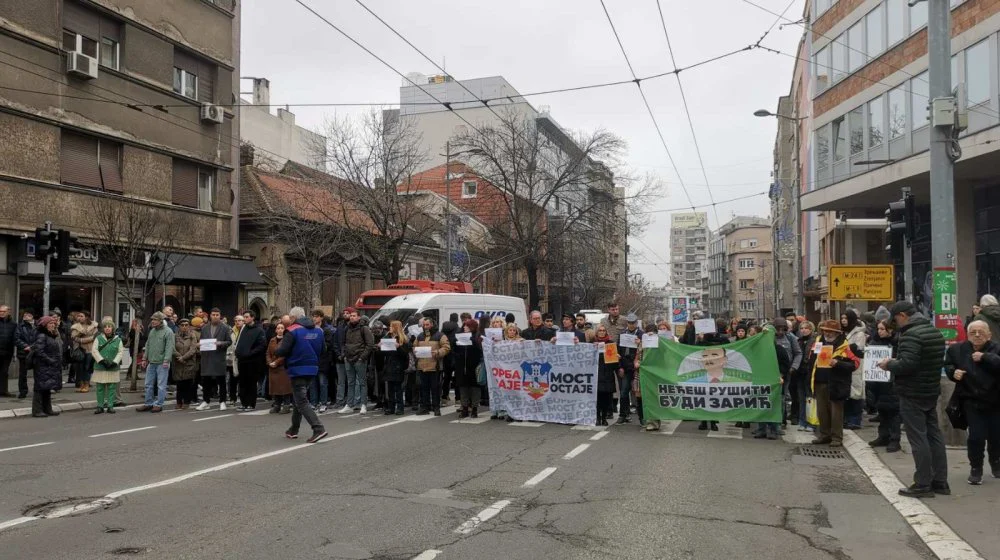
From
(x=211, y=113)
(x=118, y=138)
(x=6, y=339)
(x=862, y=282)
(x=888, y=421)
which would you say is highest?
(x=211, y=113)

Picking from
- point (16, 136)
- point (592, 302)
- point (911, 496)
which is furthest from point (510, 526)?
point (592, 302)

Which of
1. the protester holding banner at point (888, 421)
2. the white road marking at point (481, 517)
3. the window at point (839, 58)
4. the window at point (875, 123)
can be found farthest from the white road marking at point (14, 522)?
the window at point (839, 58)

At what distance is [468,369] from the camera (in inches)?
551

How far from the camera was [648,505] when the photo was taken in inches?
289

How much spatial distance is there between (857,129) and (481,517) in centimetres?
2421

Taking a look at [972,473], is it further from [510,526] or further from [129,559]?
[129,559]

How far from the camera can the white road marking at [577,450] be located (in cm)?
1007

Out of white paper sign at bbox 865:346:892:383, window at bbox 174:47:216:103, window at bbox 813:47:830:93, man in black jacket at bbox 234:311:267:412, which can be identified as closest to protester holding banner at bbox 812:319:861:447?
white paper sign at bbox 865:346:892:383

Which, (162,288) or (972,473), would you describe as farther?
(162,288)

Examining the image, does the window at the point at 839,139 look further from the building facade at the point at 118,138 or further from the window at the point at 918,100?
the building facade at the point at 118,138


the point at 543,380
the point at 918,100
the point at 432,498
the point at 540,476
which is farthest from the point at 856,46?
the point at 432,498

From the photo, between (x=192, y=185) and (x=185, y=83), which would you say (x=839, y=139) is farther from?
(x=185, y=83)

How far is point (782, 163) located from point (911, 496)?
72958 millimetres

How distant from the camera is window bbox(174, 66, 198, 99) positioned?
26047mm
